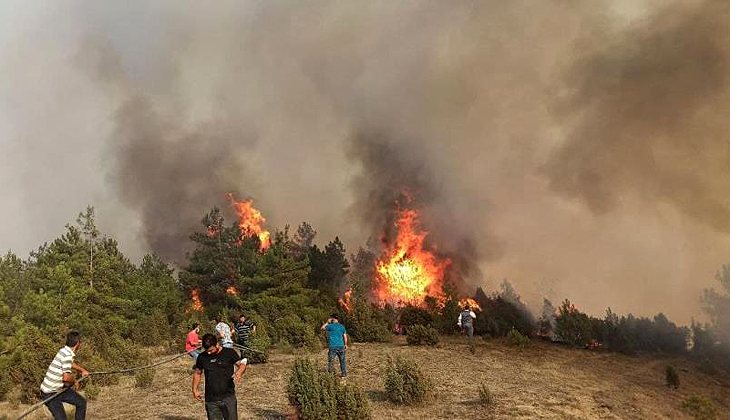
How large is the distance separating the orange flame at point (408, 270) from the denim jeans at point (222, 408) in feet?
151

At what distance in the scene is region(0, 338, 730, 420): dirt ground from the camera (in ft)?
37.7

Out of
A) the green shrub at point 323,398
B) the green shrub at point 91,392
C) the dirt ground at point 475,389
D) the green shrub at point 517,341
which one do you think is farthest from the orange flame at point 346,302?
the green shrub at point 323,398

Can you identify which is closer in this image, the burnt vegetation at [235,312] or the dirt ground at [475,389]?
the dirt ground at [475,389]

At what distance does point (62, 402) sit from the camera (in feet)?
27.0

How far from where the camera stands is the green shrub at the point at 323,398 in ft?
31.4

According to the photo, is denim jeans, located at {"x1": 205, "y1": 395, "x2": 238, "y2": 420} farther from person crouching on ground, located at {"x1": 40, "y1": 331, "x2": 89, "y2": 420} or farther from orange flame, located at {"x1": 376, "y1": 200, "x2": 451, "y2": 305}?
orange flame, located at {"x1": 376, "y1": 200, "x2": 451, "y2": 305}

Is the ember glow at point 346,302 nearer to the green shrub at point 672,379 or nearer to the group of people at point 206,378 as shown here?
the green shrub at point 672,379

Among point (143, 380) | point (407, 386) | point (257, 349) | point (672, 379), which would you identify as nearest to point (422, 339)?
point (257, 349)

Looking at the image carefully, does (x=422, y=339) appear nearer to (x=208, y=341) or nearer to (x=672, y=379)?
(x=672, y=379)

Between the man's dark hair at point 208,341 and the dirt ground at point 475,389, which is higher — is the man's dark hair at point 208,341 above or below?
above

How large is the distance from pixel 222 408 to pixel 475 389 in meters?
9.18

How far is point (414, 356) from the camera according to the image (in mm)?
21438

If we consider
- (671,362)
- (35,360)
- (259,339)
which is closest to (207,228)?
(259,339)

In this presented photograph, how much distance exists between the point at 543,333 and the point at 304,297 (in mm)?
20668
